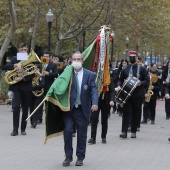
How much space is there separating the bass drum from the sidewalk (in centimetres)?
92

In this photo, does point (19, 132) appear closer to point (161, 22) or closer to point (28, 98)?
point (28, 98)

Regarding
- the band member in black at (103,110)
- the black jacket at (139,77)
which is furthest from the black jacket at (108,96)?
the black jacket at (139,77)

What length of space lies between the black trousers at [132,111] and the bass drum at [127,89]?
0.65 ft

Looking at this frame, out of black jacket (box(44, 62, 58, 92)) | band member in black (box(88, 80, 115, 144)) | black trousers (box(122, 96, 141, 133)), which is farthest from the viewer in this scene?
black jacket (box(44, 62, 58, 92))

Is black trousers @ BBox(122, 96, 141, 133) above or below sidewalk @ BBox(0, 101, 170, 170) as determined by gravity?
above

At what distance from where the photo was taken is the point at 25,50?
14.6 m

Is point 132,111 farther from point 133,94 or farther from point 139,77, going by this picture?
point 139,77

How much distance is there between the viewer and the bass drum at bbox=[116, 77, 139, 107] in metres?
14.4

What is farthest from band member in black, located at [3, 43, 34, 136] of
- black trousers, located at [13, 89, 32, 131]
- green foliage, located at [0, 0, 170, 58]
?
green foliage, located at [0, 0, 170, 58]

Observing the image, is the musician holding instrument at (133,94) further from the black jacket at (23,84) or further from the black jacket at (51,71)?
the black jacket at (51,71)

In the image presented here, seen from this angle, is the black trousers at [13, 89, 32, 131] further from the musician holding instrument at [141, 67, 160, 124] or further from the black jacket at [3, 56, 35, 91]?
the musician holding instrument at [141, 67, 160, 124]

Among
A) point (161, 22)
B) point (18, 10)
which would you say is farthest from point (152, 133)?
point (161, 22)

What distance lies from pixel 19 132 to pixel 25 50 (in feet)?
6.65

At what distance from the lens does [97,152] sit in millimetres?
12305
